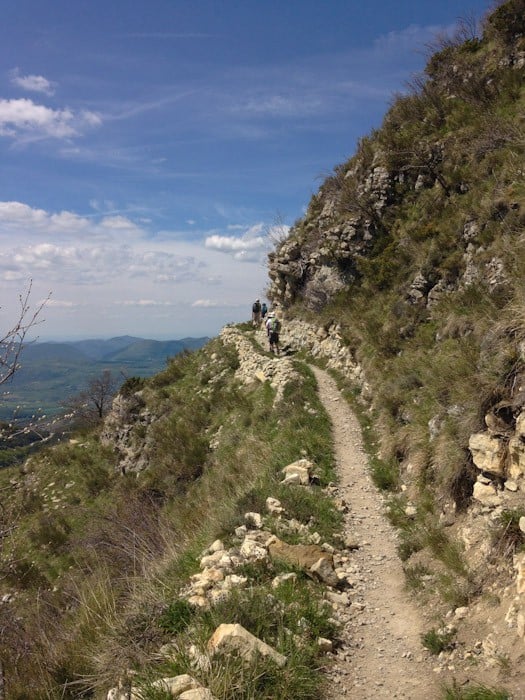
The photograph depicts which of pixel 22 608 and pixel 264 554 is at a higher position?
pixel 264 554

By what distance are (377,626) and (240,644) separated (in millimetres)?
2394

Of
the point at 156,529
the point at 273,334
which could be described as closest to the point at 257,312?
the point at 273,334

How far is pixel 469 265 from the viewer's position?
1442 cm

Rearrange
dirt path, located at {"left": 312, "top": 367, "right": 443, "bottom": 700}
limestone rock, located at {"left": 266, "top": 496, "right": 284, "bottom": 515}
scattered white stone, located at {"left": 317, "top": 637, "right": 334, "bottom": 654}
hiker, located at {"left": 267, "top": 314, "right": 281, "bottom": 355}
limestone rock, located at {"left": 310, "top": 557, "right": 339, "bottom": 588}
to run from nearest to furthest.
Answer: dirt path, located at {"left": 312, "top": 367, "right": 443, "bottom": 700}, scattered white stone, located at {"left": 317, "top": 637, "right": 334, "bottom": 654}, limestone rock, located at {"left": 310, "top": 557, "right": 339, "bottom": 588}, limestone rock, located at {"left": 266, "top": 496, "right": 284, "bottom": 515}, hiker, located at {"left": 267, "top": 314, "right": 281, "bottom": 355}

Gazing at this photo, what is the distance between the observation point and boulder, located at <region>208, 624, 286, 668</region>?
4.72m

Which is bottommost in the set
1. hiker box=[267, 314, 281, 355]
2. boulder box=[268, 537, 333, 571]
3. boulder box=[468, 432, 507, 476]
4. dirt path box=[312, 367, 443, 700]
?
dirt path box=[312, 367, 443, 700]

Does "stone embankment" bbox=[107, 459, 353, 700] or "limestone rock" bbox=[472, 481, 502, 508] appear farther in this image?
"limestone rock" bbox=[472, 481, 502, 508]

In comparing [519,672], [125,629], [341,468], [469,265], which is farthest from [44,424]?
[469,265]

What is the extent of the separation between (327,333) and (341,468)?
13.2 meters

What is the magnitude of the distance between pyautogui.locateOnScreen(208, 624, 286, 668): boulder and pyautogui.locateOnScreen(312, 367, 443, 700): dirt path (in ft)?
2.57

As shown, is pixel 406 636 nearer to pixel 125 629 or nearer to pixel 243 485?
pixel 125 629

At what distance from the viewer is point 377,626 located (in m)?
6.17

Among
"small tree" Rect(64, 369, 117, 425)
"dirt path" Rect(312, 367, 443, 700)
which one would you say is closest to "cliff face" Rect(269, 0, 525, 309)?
"dirt path" Rect(312, 367, 443, 700)

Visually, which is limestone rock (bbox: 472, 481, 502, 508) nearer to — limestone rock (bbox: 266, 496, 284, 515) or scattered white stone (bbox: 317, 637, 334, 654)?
scattered white stone (bbox: 317, 637, 334, 654)
